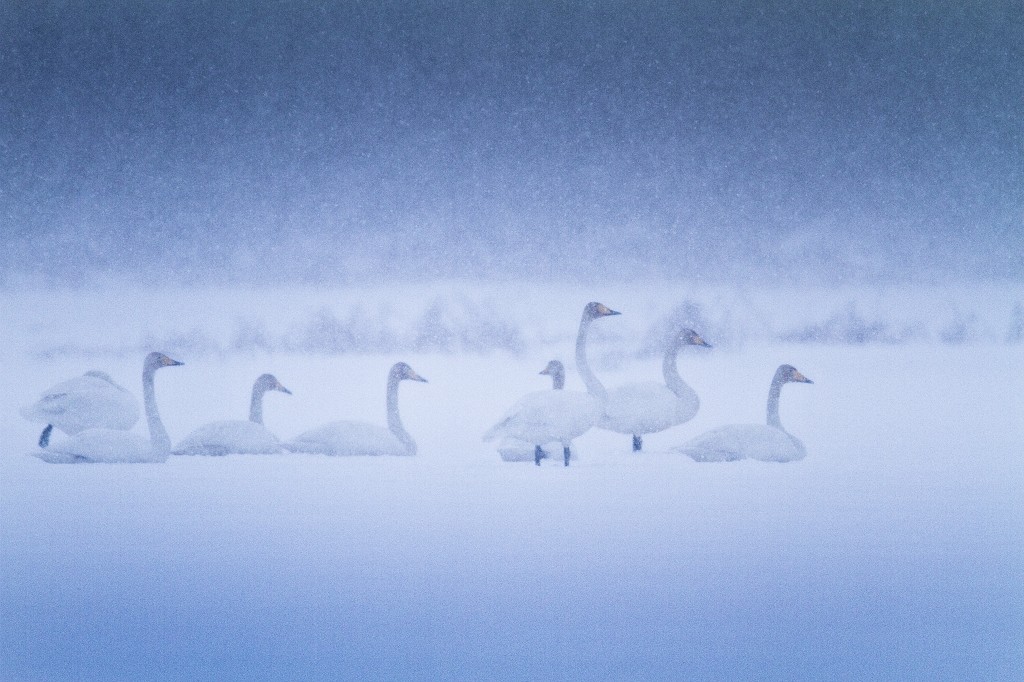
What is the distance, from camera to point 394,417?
253cm

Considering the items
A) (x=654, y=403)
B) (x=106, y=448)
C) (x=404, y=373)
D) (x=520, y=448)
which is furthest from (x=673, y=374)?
(x=106, y=448)

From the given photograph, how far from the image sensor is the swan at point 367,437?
2.49 m

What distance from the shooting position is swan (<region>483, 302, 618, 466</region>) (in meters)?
2.45

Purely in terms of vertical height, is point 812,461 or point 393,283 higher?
point 393,283

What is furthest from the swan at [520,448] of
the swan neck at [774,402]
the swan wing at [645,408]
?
the swan neck at [774,402]

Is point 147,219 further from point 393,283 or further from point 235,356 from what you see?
point 393,283

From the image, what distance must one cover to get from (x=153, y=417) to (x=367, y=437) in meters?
0.64

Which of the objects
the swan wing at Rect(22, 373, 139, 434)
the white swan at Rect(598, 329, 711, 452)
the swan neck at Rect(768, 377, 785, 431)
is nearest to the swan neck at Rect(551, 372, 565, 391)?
the white swan at Rect(598, 329, 711, 452)

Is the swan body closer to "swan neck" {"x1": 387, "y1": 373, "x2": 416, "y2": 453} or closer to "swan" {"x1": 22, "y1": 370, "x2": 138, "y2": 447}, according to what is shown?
"swan neck" {"x1": 387, "y1": 373, "x2": 416, "y2": 453}

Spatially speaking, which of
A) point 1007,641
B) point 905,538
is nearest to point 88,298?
point 905,538

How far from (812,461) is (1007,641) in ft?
2.60

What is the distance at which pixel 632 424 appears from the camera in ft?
8.20

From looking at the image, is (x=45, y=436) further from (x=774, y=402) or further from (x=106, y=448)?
(x=774, y=402)

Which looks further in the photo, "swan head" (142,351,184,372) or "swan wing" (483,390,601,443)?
"swan head" (142,351,184,372)
